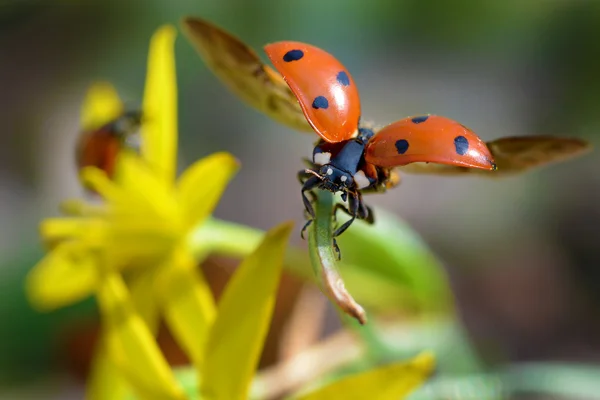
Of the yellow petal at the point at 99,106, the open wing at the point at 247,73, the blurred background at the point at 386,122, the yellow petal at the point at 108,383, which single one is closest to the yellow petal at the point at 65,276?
the yellow petal at the point at 108,383

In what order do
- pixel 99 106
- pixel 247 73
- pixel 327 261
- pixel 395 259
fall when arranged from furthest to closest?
pixel 99 106 → pixel 395 259 → pixel 247 73 → pixel 327 261

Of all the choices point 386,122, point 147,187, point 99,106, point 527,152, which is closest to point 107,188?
point 147,187

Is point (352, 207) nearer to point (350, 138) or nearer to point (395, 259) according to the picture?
point (350, 138)

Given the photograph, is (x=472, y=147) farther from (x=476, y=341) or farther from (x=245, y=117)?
(x=245, y=117)

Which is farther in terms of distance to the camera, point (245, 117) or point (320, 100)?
point (245, 117)

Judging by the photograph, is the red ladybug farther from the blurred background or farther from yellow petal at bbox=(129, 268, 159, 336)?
the blurred background

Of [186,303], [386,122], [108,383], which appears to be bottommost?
[108,383]

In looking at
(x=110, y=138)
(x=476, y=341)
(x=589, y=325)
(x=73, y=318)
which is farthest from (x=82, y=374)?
(x=589, y=325)
